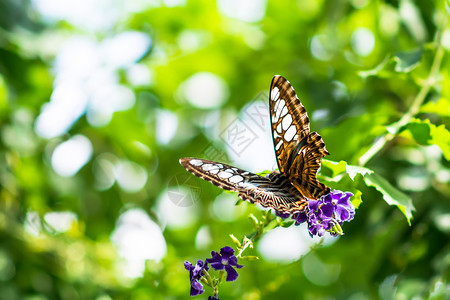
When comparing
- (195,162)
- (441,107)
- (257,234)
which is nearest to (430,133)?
(441,107)

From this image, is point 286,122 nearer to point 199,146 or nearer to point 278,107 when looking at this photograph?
point 278,107

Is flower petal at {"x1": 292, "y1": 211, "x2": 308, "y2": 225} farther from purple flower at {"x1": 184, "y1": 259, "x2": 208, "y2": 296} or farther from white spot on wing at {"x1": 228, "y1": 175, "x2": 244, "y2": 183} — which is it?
purple flower at {"x1": 184, "y1": 259, "x2": 208, "y2": 296}

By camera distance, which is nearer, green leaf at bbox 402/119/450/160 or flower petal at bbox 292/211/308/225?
flower petal at bbox 292/211/308/225

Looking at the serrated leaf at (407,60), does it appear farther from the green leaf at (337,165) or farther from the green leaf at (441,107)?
the green leaf at (337,165)

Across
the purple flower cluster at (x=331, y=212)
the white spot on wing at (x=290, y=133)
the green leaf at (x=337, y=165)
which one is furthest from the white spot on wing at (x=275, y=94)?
the purple flower cluster at (x=331, y=212)

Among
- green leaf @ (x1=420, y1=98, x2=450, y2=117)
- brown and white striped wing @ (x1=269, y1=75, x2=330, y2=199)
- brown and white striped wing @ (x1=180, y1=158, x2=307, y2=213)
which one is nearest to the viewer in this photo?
brown and white striped wing @ (x1=180, y1=158, x2=307, y2=213)

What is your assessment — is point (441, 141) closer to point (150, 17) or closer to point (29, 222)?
point (150, 17)

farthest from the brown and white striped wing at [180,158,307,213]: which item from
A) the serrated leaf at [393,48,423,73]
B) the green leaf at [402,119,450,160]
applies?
the serrated leaf at [393,48,423,73]

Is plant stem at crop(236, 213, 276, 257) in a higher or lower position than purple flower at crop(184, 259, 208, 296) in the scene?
higher
